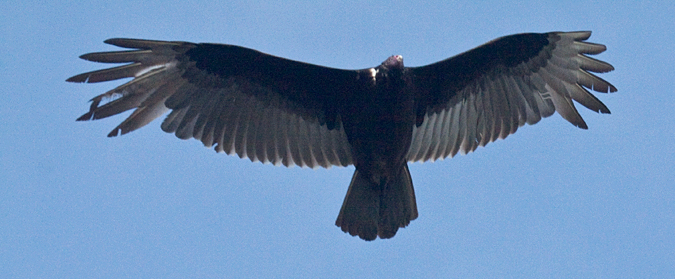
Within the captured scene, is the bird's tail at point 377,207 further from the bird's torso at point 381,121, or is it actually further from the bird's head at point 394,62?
the bird's head at point 394,62

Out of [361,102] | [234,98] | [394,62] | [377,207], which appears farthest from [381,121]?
[234,98]

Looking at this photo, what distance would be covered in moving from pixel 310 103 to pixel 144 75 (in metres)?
1.49

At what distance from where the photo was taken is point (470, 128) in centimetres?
830

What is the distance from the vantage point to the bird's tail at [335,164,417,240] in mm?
7863

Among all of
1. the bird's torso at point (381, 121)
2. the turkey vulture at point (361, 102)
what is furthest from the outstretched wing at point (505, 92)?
the bird's torso at point (381, 121)

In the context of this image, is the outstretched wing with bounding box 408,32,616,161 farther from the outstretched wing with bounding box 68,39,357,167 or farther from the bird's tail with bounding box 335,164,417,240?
the outstretched wing with bounding box 68,39,357,167

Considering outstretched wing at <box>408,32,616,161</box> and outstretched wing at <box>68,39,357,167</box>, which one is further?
outstretched wing at <box>408,32,616,161</box>

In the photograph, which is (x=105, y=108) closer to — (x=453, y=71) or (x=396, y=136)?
(x=396, y=136)

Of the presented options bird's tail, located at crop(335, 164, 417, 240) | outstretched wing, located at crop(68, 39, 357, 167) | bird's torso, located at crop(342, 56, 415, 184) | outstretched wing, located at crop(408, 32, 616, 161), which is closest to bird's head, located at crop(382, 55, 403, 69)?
bird's torso, located at crop(342, 56, 415, 184)

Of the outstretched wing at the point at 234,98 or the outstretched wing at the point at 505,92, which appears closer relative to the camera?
the outstretched wing at the point at 234,98

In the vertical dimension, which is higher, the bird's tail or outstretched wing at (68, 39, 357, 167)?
outstretched wing at (68, 39, 357, 167)

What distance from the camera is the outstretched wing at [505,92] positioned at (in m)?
7.93

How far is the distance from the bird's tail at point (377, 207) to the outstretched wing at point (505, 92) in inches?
22.6

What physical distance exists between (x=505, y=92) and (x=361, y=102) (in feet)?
5.12
